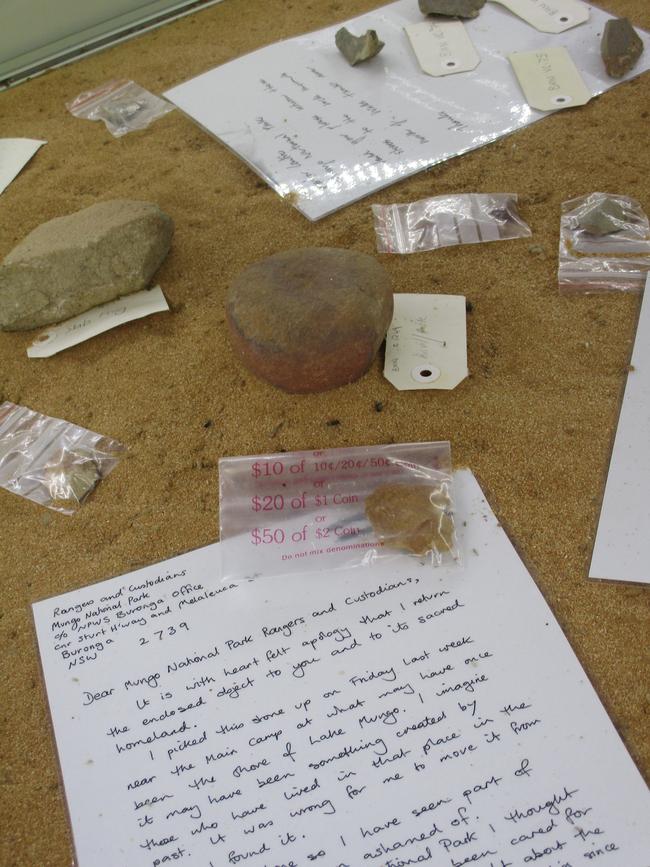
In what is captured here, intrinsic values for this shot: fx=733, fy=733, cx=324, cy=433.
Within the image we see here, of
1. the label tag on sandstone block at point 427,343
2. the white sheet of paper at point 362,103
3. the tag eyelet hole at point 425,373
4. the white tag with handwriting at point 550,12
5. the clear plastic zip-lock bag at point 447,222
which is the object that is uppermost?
the white tag with handwriting at point 550,12

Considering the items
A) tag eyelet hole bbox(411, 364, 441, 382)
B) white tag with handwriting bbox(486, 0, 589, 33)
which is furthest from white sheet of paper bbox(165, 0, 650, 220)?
tag eyelet hole bbox(411, 364, 441, 382)

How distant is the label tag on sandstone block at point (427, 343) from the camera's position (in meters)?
1.12

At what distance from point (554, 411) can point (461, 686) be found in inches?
17.2

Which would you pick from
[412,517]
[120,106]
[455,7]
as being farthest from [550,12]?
[412,517]

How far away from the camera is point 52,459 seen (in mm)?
1107

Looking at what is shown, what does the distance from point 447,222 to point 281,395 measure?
49 centimetres

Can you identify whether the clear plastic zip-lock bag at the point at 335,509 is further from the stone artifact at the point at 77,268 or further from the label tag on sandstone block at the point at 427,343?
the stone artifact at the point at 77,268

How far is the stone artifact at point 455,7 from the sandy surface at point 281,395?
0.43 m

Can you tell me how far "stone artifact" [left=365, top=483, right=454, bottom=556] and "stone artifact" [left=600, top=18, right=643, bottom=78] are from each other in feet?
3.70

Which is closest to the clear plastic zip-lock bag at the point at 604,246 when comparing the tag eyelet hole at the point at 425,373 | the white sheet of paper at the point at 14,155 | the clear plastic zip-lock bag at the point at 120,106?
the tag eyelet hole at the point at 425,373

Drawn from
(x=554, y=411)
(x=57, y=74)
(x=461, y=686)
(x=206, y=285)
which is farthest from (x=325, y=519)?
(x=57, y=74)

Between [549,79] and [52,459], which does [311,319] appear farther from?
[549,79]

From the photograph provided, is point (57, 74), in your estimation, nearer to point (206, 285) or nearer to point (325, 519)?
point (206, 285)

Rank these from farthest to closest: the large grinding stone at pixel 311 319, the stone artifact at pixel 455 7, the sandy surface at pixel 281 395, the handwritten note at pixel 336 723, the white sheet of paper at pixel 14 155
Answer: the stone artifact at pixel 455 7 < the white sheet of paper at pixel 14 155 < the large grinding stone at pixel 311 319 < the sandy surface at pixel 281 395 < the handwritten note at pixel 336 723
